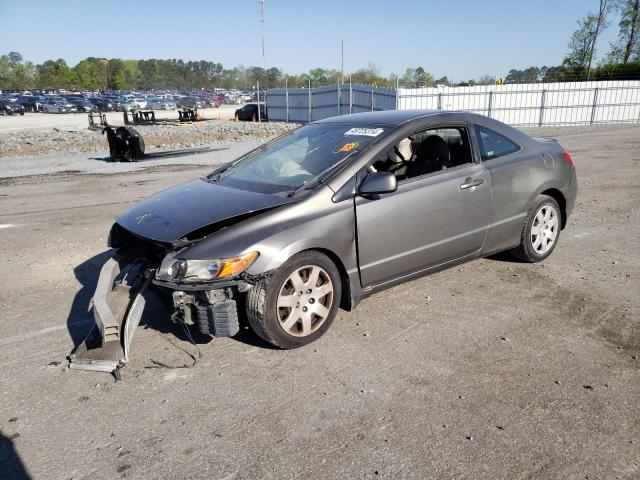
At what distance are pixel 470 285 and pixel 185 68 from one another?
182573mm

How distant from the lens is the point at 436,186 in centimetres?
428

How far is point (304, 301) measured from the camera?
3.66 metres

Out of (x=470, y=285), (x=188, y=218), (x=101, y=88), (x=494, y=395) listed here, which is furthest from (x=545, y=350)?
(x=101, y=88)

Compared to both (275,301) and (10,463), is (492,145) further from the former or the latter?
(10,463)

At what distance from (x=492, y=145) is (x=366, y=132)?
132 centimetres

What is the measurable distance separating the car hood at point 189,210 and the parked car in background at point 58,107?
5706 cm

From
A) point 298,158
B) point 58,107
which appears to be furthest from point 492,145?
point 58,107

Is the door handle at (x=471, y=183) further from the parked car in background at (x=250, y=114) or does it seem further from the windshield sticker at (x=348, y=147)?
the parked car in background at (x=250, y=114)

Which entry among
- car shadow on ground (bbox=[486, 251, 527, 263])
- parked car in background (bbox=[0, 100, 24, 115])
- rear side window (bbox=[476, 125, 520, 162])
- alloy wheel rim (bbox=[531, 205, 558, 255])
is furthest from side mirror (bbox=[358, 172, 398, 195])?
parked car in background (bbox=[0, 100, 24, 115])

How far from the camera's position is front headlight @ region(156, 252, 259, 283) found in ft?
11.0

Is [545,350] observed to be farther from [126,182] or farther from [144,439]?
[126,182]

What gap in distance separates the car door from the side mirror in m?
0.12

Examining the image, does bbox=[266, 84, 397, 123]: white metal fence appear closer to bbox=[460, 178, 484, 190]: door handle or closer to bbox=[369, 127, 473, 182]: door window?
bbox=[369, 127, 473, 182]: door window

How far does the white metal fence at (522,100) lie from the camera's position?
2352 centimetres
